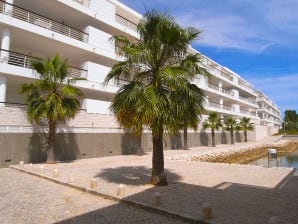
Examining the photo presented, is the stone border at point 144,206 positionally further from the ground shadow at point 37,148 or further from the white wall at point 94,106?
the white wall at point 94,106

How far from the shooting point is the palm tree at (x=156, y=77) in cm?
882

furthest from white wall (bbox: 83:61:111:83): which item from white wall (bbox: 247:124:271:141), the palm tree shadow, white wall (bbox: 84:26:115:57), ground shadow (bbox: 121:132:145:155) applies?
white wall (bbox: 247:124:271:141)

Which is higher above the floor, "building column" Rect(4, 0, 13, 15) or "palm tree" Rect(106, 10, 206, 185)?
"building column" Rect(4, 0, 13, 15)

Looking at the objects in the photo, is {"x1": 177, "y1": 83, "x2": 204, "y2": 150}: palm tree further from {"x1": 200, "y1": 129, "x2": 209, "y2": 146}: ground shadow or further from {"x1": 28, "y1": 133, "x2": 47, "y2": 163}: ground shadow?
{"x1": 200, "y1": 129, "x2": 209, "y2": 146}: ground shadow

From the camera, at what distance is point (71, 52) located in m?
21.2

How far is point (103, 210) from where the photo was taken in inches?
282

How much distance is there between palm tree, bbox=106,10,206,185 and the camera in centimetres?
882

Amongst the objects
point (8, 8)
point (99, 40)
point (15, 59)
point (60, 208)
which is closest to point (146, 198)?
point (60, 208)

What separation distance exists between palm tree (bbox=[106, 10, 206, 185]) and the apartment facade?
6.25 m

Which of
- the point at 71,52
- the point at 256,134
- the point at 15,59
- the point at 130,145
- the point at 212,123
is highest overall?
the point at 71,52

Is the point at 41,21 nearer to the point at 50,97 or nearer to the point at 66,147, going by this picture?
the point at 50,97

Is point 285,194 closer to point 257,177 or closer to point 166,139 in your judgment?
point 257,177

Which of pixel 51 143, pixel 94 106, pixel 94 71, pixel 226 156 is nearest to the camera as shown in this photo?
pixel 51 143

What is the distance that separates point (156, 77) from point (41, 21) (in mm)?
15076
